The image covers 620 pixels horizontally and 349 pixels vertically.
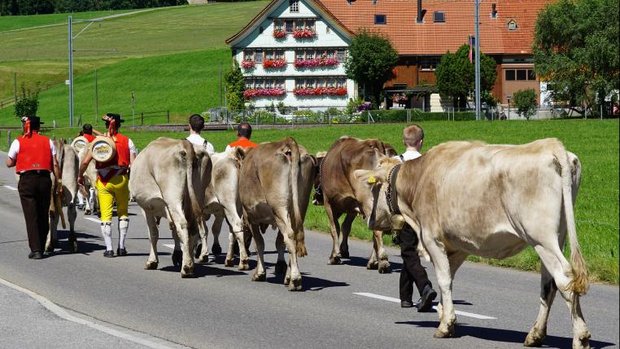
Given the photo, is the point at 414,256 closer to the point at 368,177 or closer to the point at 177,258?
the point at 368,177

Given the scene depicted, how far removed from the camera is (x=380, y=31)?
351 ft

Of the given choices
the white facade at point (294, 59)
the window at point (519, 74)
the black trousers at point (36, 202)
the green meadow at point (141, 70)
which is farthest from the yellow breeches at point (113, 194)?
the window at point (519, 74)

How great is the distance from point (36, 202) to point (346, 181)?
16.0 ft

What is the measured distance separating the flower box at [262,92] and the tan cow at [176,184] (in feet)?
287

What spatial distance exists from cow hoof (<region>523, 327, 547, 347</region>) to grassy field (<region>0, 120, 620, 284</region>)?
2.58ft

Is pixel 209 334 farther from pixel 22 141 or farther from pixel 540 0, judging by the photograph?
pixel 540 0

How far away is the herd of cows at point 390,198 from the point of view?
27.0ft

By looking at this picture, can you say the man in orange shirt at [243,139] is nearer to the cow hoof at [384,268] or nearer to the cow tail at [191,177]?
the cow tail at [191,177]

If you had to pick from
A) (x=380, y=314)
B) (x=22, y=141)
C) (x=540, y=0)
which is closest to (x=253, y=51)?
(x=540, y=0)

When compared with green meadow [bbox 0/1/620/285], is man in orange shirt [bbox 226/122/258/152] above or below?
below

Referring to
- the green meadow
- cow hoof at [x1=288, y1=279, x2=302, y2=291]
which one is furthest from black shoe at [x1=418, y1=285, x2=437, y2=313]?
the green meadow

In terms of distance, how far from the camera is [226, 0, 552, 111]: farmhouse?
104500mm

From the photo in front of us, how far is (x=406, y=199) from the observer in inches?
426

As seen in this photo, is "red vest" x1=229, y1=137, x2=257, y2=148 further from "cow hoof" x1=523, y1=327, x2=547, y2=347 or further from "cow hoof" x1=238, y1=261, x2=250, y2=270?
"cow hoof" x1=523, y1=327, x2=547, y2=347
